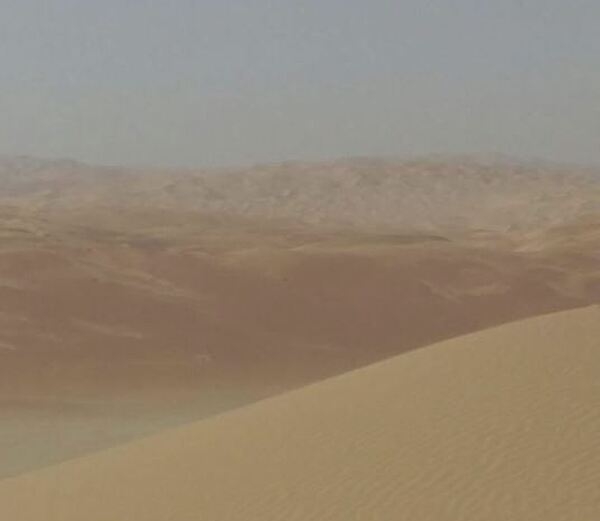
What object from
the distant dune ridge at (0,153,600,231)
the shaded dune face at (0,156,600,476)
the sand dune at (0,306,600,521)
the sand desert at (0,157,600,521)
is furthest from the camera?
the distant dune ridge at (0,153,600,231)

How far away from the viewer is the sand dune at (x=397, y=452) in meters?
Result: 8.16

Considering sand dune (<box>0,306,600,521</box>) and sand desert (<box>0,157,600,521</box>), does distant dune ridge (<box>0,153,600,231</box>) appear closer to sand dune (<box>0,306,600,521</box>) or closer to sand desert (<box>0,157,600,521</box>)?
sand desert (<box>0,157,600,521</box>)

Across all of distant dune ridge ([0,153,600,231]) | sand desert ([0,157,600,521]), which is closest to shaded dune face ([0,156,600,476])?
sand desert ([0,157,600,521])

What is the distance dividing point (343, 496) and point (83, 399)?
12574 mm

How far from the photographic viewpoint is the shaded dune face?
20.1 meters

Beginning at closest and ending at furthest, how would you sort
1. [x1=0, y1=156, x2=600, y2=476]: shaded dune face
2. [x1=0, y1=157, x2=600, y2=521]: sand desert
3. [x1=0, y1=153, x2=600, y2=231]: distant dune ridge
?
[x1=0, y1=157, x2=600, y2=521]: sand desert, [x1=0, y1=156, x2=600, y2=476]: shaded dune face, [x1=0, y1=153, x2=600, y2=231]: distant dune ridge

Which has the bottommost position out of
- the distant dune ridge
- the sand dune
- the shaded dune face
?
the sand dune

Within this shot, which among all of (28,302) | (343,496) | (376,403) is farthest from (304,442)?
(28,302)

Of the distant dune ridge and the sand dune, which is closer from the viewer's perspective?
the sand dune

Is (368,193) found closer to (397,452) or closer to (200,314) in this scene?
(200,314)

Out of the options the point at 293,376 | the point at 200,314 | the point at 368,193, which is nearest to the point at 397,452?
the point at 293,376

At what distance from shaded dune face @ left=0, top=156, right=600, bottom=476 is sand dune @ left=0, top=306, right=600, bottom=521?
4.33 meters

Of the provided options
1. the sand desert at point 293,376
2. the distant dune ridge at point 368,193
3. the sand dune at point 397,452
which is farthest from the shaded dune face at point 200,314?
the distant dune ridge at point 368,193

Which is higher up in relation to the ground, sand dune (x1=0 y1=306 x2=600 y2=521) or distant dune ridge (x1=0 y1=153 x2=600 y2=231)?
distant dune ridge (x1=0 y1=153 x2=600 y2=231)
